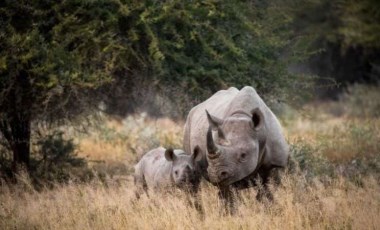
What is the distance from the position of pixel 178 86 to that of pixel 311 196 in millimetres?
4080

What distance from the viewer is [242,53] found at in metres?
11.7

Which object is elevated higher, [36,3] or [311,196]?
[36,3]

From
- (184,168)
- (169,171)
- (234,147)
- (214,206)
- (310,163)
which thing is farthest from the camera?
(310,163)

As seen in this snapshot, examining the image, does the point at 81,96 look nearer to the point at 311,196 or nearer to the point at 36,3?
the point at 36,3

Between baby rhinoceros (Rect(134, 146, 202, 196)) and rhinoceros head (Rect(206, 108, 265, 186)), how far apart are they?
2.28 feet

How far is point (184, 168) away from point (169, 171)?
1.60 ft

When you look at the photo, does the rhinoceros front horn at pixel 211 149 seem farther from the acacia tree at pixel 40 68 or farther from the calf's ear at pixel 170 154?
the acacia tree at pixel 40 68

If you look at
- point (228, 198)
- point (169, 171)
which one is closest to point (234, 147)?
point (228, 198)

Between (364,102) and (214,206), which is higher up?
(214,206)

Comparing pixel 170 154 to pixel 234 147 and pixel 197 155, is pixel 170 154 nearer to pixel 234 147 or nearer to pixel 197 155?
pixel 197 155

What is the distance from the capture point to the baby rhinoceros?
877 cm

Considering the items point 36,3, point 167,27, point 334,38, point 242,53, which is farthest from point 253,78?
point 334,38

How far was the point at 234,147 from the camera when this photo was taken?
7906 mm

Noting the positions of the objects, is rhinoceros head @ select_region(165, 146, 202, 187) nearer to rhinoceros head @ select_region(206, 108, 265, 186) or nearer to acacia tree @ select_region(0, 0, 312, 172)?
rhinoceros head @ select_region(206, 108, 265, 186)
